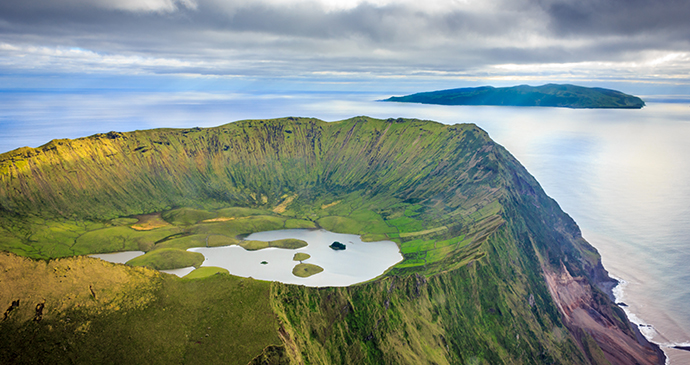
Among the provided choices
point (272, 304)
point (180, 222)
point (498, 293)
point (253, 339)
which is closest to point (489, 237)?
point (498, 293)

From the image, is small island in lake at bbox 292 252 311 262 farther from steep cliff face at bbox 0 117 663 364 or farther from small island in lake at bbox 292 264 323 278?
steep cliff face at bbox 0 117 663 364

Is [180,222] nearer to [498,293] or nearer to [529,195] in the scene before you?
[498,293]

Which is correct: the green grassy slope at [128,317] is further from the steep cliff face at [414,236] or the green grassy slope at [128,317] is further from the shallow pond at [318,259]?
the shallow pond at [318,259]

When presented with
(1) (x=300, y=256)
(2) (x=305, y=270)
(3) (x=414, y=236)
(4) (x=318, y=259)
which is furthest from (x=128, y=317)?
(3) (x=414, y=236)

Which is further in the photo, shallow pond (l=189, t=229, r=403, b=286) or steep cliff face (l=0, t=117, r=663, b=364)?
shallow pond (l=189, t=229, r=403, b=286)

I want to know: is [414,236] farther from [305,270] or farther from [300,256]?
[305,270]

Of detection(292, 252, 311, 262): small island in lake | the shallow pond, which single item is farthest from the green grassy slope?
detection(292, 252, 311, 262): small island in lake
